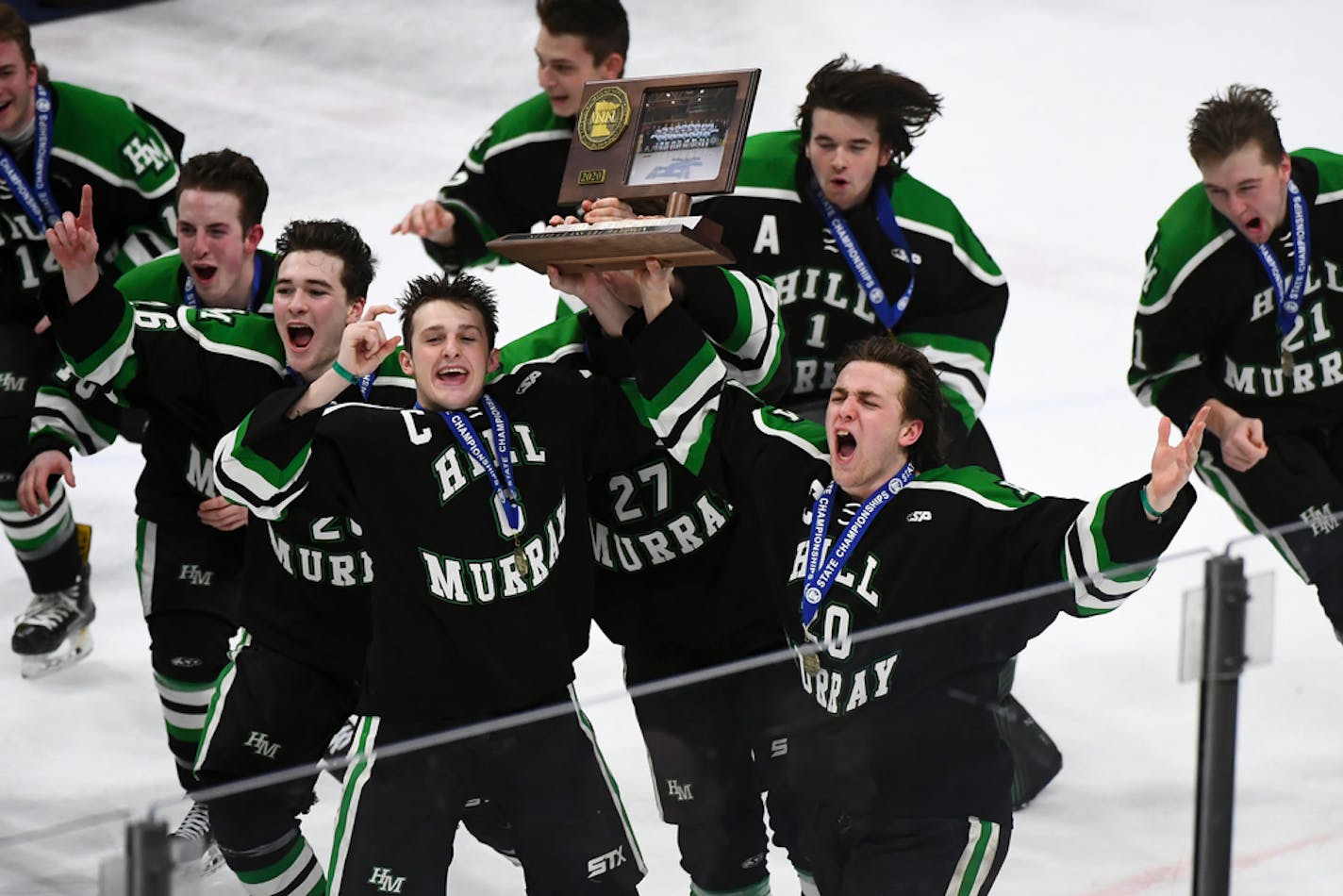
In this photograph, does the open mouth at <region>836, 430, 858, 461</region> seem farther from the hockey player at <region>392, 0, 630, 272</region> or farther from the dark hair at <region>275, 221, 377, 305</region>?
the hockey player at <region>392, 0, 630, 272</region>

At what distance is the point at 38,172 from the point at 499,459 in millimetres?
1888

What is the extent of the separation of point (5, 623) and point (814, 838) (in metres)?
2.84

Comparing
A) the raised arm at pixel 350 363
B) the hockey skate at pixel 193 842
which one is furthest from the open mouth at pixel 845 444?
the hockey skate at pixel 193 842

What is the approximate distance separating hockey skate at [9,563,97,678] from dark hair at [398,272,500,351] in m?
1.76

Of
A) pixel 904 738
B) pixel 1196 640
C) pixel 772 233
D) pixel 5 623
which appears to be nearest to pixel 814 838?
pixel 904 738

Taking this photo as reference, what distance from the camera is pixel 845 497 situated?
9.88 ft

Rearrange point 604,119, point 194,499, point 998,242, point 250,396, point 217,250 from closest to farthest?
point 604,119 < point 250,396 < point 217,250 < point 194,499 < point 998,242

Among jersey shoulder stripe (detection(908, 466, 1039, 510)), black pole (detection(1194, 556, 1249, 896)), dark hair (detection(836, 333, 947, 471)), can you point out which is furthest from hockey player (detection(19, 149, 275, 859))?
black pole (detection(1194, 556, 1249, 896))

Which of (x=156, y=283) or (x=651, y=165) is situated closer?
(x=651, y=165)

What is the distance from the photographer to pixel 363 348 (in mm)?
3182

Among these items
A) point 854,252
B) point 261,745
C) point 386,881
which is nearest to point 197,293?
point 261,745

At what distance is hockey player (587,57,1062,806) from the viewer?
151 inches

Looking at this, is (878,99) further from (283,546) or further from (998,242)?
(998,242)

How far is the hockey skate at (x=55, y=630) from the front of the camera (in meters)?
4.69
